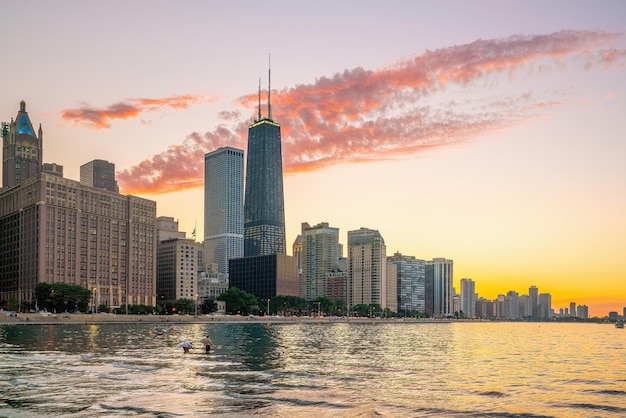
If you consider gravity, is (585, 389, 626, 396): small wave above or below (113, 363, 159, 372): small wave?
below

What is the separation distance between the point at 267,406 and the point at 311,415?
4849 mm

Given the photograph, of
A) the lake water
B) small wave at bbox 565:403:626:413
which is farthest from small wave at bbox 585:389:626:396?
small wave at bbox 565:403:626:413

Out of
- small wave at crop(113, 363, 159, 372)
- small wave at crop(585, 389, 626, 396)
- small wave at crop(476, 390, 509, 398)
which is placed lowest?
small wave at crop(585, 389, 626, 396)

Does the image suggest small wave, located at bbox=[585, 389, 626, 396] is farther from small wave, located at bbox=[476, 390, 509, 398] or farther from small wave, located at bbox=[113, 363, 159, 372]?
small wave, located at bbox=[113, 363, 159, 372]

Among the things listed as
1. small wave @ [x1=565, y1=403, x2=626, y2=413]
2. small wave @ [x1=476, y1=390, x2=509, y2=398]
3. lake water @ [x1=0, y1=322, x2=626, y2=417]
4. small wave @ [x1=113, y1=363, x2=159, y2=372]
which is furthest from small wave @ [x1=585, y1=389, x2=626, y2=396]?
small wave @ [x1=113, y1=363, x2=159, y2=372]

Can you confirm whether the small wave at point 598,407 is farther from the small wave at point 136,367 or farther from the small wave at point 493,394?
the small wave at point 136,367

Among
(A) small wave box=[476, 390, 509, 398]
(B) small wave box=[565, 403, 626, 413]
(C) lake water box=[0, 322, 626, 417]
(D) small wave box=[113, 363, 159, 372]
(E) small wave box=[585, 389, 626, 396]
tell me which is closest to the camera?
(C) lake water box=[0, 322, 626, 417]

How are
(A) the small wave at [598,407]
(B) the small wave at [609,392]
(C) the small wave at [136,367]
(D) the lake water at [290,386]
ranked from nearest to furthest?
(D) the lake water at [290,386], (A) the small wave at [598,407], (B) the small wave at [609,392], (C) the small wave at [136,367]

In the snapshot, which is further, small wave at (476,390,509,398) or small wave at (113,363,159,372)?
small wave at (113,363,159,372)

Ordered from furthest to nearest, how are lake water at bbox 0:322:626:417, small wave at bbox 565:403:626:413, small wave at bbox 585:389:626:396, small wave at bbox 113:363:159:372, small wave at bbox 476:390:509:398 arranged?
1. small wave at bbox 113:363:159:372
2. small wave at bbox 585:389:626:396
3. small wave at bbox 476:390:509:398
4. small wave at bbox 565:403:626:413
5. lake water at bbox 0:322:626:417

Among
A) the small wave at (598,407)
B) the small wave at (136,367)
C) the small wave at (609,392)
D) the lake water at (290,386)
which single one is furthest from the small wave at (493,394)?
the small wave at (136,367)

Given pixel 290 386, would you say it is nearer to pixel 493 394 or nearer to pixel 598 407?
pixel 493 394

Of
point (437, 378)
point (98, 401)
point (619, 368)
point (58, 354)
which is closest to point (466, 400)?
point (437, 378)

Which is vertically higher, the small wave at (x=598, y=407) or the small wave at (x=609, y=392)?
the small wave at (x=598, y=407)
